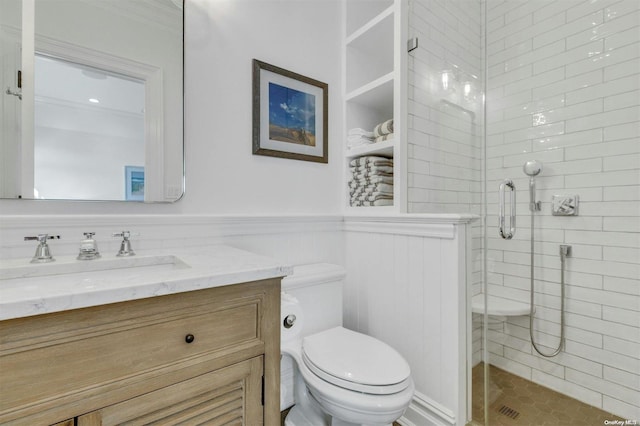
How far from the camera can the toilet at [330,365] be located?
102cm

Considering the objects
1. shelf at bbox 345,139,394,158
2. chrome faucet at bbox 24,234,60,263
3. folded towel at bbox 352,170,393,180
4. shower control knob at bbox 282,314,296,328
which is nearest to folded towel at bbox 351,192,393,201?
folded towel at bbox 352,170,393,180

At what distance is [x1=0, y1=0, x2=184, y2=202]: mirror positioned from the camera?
102cm

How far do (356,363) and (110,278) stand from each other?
0.87 meters

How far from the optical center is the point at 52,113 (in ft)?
3.49

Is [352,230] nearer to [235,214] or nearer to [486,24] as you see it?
[235,214]

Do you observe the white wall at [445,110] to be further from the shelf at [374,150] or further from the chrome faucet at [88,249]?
the chrome faucet at [88,249]

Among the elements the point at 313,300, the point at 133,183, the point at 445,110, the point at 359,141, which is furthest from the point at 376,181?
the point at 133,183

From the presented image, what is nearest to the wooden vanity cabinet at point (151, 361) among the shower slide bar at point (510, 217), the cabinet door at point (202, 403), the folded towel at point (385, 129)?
the cabinet door at point (202, 403)

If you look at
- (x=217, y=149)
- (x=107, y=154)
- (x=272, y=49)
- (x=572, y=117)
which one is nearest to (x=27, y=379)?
(x=107, y=154)

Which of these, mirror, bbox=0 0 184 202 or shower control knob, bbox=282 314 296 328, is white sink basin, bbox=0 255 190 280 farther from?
Answer: shower control knob, bbox=282 314 296 328

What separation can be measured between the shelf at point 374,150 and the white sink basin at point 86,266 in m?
1.17

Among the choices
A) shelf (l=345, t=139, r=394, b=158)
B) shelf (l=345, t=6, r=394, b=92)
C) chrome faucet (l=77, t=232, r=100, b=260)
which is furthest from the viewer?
shelf (l=345, t=6, r=394, b=92)

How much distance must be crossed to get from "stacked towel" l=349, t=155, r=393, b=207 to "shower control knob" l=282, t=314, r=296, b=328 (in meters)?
0.82

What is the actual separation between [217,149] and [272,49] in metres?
0.66
